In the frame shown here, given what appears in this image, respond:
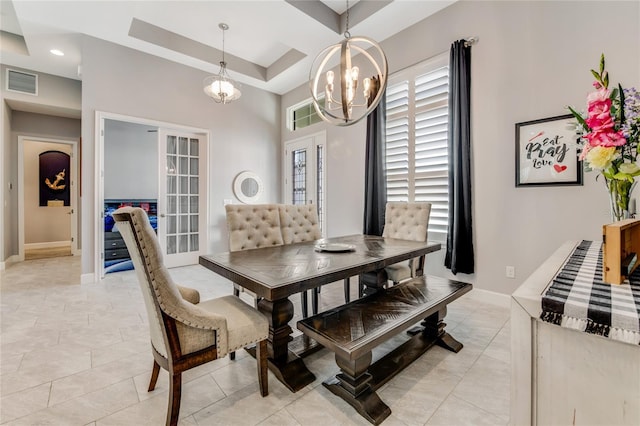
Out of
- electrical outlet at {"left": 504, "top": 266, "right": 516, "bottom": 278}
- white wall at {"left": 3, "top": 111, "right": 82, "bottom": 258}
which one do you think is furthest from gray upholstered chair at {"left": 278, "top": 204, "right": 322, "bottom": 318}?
white wall at {"left": 3, "top": 111, "right": 82, "bottom": 258}

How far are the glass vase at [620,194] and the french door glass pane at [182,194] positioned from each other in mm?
5216

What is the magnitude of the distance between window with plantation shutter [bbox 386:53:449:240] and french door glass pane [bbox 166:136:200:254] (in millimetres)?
3437

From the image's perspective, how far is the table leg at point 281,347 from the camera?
1752mm

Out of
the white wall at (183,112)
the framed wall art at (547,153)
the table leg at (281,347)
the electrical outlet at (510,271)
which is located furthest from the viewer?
the white wall at (183,112)

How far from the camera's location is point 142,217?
123 centimetres

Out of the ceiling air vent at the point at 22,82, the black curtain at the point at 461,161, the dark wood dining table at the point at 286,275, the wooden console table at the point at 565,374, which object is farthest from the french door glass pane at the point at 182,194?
the wooden console table at the point at 565,374

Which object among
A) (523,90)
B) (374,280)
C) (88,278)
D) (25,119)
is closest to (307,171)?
(374,280)

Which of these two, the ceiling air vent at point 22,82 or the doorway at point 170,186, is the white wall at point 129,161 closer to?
the doorway at point 170,186

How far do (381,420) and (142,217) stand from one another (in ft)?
5.06

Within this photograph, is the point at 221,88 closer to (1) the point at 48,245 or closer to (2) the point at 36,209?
(2) the point at 36,209

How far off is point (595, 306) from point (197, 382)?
6.57 feet

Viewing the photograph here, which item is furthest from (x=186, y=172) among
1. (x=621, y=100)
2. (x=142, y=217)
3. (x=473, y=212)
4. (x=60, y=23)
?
(x=621, y=100)

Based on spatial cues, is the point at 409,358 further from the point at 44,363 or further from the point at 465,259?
the point at 44,363

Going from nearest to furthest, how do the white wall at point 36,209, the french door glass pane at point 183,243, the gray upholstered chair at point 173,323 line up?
the gray upholstered chair at point 173,323 < the french door glass pane at point 183,243 < the white wall at point 36,209
